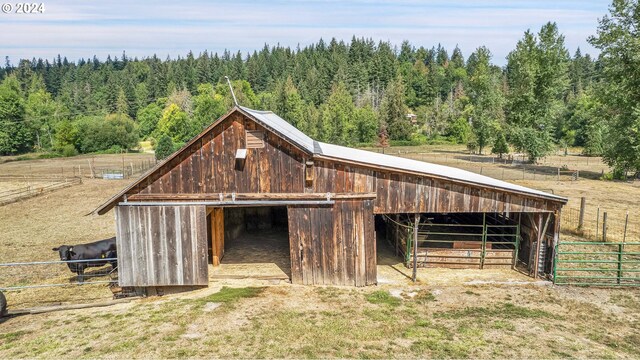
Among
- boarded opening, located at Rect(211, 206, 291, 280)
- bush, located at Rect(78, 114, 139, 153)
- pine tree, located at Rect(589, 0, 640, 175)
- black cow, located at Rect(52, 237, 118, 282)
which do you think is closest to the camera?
black cow, located at Rect(52, 237, 118, 282)

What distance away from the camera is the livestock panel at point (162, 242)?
1450 cm

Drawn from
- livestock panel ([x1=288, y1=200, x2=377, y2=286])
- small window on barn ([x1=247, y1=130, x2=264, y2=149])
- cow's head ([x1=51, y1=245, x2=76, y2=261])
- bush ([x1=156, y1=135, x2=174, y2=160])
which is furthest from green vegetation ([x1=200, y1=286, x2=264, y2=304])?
bush ([x1=156, y1=135, x2=174, y2=160])

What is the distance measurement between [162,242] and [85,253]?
167 inches

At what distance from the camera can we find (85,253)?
54.1 feet

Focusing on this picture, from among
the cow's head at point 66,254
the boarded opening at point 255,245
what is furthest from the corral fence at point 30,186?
the boarded opening at point 255,245

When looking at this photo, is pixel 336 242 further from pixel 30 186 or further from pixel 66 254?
pixel 30 186

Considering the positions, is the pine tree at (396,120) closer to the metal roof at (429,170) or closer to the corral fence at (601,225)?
the corral fence at (601,225)

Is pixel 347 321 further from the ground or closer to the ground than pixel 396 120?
closer to the ground

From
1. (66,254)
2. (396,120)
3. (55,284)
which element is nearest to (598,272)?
(55,284)

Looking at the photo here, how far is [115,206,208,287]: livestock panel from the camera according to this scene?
14500 mm

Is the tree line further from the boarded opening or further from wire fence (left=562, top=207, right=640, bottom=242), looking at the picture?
the boarded opening

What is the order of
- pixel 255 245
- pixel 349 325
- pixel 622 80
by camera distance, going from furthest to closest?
pixel 622 80
pixel 255 245
pixel 349 325

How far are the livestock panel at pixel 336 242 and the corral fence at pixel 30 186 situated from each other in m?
27.5

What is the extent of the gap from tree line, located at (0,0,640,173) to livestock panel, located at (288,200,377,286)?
73.6 ft
